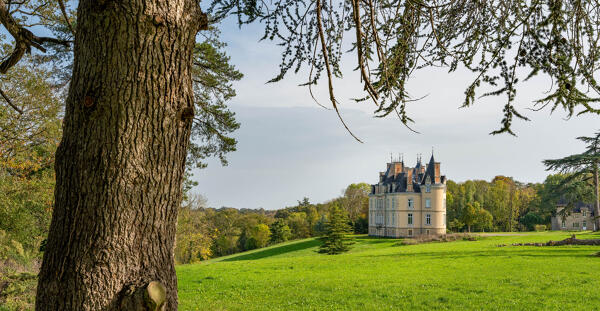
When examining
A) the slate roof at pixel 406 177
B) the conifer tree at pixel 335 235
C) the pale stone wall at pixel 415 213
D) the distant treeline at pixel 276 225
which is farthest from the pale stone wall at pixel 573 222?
the conifer tree at pixel 335 235

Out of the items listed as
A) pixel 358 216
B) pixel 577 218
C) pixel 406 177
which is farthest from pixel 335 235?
pixel 577 218

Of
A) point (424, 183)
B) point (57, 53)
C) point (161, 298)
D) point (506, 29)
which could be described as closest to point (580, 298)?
point (506, 29)

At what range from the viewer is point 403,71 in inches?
185

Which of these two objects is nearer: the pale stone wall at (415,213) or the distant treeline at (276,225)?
the pale stone wall at (415,213)

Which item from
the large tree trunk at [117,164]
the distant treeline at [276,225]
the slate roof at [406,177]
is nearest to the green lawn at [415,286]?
the large tree trunk at [117,164]

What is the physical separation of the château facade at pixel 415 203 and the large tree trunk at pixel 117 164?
140 feet

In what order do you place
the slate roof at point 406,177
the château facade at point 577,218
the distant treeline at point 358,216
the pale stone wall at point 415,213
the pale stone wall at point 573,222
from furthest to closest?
the pale stone wall at point 573,222
the château facade at point 577,218
the slate roof at point 406,177
the pale stone wall at point 415,213
the distant treeline at point 358,216

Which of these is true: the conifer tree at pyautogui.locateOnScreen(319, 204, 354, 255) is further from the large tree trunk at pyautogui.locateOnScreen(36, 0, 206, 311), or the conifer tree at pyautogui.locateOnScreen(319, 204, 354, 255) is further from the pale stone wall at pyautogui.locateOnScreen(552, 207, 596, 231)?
the pale stone wall at pyautogui.locateOnScreen(552, 207, 596, 231)

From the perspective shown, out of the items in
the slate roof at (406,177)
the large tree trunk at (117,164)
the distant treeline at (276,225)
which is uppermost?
the slate roof at (406,177)

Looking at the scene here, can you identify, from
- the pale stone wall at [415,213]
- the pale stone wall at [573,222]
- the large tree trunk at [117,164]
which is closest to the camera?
the large tree trunk at [117,164]

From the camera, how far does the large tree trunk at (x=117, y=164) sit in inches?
72.1

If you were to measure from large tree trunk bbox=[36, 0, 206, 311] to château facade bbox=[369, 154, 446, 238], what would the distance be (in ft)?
140

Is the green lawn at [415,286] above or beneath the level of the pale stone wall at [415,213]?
beneath

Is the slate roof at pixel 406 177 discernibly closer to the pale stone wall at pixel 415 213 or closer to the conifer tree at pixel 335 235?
the pale stone wall at pixel 415 213
